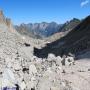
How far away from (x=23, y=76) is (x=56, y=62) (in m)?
5.46

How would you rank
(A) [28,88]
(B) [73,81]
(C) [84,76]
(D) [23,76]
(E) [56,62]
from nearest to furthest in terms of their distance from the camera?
1. (A) [28,88]
2. (D) [23,76]
3. (B) [73,81]
4. (C) [84,76]
5. (E) [56,62]

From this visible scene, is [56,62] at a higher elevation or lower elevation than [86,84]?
higher

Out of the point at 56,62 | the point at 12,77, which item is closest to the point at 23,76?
the point at 12,77

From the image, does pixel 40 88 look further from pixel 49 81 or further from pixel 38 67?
pixel 38 67

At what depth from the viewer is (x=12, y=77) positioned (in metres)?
15.4

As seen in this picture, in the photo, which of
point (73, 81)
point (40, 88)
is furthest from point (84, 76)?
point (40, 88)

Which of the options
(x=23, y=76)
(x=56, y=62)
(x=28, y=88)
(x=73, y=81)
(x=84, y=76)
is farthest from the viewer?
(x=56, y=62)

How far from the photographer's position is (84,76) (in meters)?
18.5

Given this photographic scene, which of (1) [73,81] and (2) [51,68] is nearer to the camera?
(1) [73,81]

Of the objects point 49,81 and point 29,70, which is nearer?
point 49,81

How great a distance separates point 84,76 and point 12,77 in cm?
513

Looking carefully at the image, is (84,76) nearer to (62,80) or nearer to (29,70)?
(62,80)

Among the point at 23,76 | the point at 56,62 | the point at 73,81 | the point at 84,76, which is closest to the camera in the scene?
the point at 23,76

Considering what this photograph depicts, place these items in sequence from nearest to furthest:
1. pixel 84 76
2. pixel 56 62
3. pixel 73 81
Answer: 1. pixel 73 81
2. pixel 84 76
3. pixel 56 62
